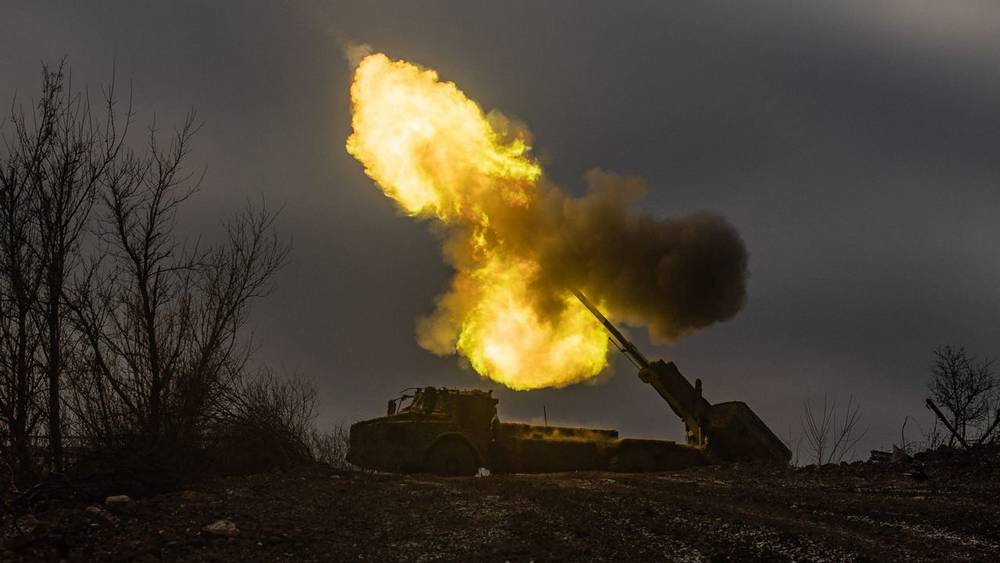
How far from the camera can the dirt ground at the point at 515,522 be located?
11.1 meters

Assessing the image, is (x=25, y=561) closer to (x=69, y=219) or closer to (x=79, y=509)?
(x=79, y=509)

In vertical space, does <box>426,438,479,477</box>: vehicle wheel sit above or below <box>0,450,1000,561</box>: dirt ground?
above

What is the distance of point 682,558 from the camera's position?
11.1 metres

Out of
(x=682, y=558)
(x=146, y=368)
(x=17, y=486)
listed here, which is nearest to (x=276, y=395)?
(x=146, y=368)

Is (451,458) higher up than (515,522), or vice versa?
(451,458)

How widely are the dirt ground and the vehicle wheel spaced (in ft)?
10.9

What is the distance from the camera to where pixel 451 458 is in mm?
21016

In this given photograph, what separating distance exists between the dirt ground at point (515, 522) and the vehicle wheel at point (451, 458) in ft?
10.9

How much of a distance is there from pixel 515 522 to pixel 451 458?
8.26 meters

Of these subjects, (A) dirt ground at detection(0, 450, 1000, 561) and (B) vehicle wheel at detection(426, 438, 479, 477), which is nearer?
(A) dirt ground at detection(0, 450, 1000, 561)

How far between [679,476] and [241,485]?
999cm

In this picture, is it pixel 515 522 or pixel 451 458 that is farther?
pixel 451 458

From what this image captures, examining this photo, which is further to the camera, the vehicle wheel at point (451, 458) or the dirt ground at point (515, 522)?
the vehicle wheel at point (451, 458)

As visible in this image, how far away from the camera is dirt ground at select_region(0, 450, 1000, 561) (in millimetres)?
11094
